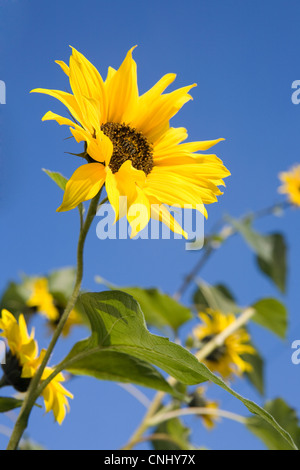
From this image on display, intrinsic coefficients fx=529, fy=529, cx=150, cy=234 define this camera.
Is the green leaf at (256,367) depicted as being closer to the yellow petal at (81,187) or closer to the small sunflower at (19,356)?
the small sunflower at (19,356)

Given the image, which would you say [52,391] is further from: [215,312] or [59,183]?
[215,312]

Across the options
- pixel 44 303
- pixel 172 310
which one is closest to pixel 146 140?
pixel 172 310

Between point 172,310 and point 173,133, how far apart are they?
0.58m

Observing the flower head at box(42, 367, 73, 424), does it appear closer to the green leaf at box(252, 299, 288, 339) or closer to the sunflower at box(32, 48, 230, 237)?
the sunflower at box(32, 48, 230, 237)

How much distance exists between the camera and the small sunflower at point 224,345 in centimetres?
126

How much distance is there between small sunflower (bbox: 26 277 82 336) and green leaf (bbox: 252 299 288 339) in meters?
0.48

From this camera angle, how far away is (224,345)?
1269 millimetres

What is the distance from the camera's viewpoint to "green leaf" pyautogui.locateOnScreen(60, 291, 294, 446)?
368 mm

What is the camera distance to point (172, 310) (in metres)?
1.02

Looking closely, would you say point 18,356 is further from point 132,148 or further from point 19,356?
point 132,148

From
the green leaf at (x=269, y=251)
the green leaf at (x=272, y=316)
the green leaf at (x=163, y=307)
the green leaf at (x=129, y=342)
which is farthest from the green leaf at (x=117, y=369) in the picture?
the green leaf at (x=269, y=251)

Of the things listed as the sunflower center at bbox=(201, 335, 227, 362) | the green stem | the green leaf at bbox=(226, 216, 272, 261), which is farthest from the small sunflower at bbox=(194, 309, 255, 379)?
the green stem

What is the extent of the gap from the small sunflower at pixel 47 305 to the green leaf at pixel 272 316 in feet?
1.58

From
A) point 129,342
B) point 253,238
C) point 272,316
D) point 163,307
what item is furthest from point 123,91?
point 253,238
